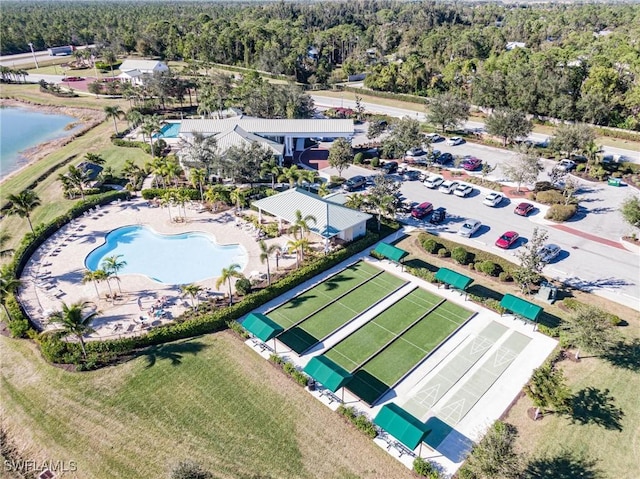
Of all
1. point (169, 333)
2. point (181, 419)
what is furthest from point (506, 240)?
point (181, 419)

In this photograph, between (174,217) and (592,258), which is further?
(174,217)

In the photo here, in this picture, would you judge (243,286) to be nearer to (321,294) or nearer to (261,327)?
(261,327)

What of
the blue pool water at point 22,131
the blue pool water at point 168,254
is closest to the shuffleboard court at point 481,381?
the blue pool water at point 168,254

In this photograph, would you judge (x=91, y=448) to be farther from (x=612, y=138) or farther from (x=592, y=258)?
(x=612, y=138)

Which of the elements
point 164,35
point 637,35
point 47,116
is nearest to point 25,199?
point 47,116

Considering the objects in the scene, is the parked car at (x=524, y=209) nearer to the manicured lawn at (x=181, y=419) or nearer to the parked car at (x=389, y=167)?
the parked car at (x=389, y=167)

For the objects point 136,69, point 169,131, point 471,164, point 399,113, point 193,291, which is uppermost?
point 136,69
